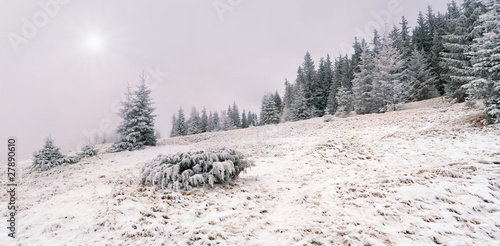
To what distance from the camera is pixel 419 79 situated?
34.8 meters

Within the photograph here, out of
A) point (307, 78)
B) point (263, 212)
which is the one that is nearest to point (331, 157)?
point (263, 212)

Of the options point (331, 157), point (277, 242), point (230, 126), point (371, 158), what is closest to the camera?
point (277, 242)

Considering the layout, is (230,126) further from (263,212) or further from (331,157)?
(263,212)

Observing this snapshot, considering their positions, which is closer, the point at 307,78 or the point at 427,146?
the point at 427,146

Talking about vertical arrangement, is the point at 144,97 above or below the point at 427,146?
above

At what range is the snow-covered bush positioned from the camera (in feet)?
42.8

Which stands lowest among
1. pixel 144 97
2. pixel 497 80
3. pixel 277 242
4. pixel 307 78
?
pixel 277 242

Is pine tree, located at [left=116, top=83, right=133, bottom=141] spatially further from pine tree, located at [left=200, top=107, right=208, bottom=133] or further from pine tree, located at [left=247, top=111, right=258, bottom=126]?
pine tree, located at [left=247, top=111, right=258, bottom=126]

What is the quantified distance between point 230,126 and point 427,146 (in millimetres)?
54325

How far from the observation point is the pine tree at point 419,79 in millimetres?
32938

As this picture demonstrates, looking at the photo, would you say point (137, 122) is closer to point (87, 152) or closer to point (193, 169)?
point (87, 152)

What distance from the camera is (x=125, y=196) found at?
5.63 metres

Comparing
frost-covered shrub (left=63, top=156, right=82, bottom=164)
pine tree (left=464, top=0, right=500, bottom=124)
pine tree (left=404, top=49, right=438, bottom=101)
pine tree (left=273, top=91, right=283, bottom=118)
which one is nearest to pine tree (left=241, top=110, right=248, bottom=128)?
pine tree (left=273, top=91, right=283, bottom=118)

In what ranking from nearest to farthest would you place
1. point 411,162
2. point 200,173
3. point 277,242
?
point 277,242 < point 200,173 < point 411,162
